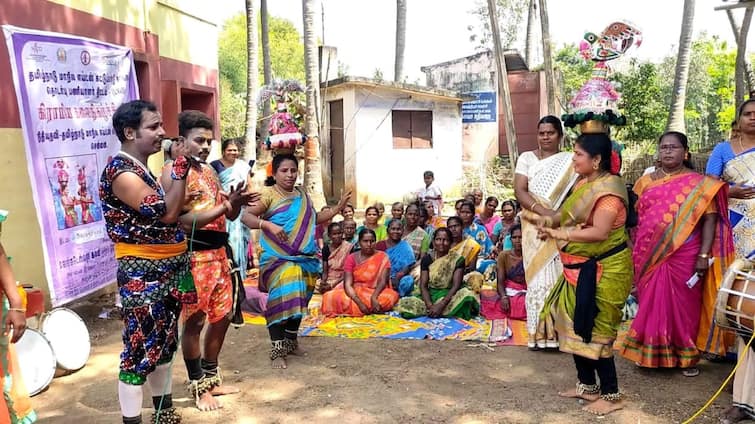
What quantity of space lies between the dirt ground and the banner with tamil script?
0.83 m

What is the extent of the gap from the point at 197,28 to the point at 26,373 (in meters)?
6.24

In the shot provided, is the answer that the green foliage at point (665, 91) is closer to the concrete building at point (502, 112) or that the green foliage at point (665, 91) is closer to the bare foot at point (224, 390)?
the concrete building at point (502, 112)

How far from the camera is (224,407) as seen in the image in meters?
4.24

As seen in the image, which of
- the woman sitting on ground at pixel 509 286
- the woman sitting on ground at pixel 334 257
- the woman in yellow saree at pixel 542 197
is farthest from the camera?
Answer: the woman sitting on ground at pixel 334 257

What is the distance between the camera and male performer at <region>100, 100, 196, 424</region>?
323cm

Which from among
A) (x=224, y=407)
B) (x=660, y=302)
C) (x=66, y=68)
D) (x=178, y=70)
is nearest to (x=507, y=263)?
(x=660, y=302)

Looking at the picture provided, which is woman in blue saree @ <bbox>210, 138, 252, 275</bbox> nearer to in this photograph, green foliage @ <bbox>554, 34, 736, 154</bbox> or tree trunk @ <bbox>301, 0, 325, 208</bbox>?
tree trunk @ <bbox>301, 0, 325, 208</bbox>

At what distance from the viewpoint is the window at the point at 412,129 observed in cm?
1688

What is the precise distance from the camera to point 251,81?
15.0m

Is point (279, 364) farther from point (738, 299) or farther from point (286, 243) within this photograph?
point (738, 299)

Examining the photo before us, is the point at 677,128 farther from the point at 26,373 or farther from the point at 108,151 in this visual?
the point at 26,373

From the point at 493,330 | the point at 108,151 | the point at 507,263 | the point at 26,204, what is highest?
the point at 108,151

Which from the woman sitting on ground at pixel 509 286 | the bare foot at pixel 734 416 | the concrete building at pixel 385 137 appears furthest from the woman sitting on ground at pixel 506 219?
the concrete building at pixel 385 137

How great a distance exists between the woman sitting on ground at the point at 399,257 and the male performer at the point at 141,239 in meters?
3.82
